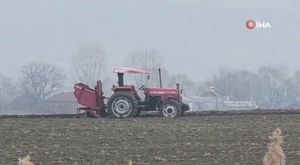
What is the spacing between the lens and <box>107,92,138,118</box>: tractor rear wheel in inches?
1010

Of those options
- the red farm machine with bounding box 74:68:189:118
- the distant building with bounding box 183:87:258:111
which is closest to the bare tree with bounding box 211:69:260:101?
the distant building with bounding box 183:87:258:111

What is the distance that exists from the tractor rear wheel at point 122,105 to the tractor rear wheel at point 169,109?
34.9 inches

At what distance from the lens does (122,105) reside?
25.7 meters

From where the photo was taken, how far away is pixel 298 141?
59.9ft

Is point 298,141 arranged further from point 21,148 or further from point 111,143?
point 21,148

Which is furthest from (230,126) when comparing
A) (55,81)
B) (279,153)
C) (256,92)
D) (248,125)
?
(256,92)

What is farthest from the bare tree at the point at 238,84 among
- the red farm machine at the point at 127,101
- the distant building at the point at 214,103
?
the red farm machine at the point at 127,101

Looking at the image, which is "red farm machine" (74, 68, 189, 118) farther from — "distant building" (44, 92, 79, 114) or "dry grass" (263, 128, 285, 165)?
"distant building" (44, 92, 79, 114)

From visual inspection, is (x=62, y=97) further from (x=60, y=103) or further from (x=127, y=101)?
(x=127, y=101)

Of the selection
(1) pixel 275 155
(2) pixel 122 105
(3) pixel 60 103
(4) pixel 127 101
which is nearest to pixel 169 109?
(4) pixel 127 101

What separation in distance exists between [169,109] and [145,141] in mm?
7724

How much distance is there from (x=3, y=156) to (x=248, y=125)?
27.1 ft

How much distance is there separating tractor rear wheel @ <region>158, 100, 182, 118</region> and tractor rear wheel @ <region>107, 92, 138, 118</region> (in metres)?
0.89

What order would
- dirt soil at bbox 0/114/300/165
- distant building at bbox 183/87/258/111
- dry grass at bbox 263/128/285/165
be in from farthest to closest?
distant building at bbox 183/87/258/111 → dirt soil at bbox 0/114/300/165 → dry grass at bbox 263/128/285/165
